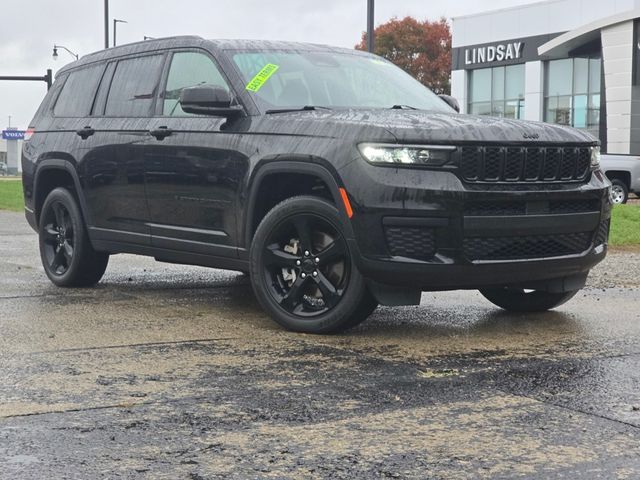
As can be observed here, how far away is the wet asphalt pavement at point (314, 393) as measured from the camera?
372cm

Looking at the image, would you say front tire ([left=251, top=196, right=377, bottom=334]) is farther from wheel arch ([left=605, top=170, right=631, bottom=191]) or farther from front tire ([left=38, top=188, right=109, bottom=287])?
wheel arch ([left=605, top=170, right=631, bottom=191])

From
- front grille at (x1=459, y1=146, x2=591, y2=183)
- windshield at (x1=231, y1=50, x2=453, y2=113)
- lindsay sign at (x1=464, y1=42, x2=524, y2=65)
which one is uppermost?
lindsay sign at (x1=464, y1=42, x2=524, y2=65)

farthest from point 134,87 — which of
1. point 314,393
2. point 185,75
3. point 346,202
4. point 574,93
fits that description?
point 574,93

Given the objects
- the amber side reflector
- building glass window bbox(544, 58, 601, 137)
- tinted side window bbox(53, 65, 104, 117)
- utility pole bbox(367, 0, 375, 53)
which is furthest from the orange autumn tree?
the amber side reflector

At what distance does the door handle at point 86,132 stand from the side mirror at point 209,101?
1.59 m

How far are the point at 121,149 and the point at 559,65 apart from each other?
4511 cm

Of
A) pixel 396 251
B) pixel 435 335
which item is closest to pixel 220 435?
pixel 396 251

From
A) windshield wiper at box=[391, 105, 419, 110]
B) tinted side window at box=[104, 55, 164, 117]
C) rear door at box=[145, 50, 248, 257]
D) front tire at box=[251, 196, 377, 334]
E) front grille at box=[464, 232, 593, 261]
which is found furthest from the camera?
tinted side window at box=[104, 55, 164, 117]

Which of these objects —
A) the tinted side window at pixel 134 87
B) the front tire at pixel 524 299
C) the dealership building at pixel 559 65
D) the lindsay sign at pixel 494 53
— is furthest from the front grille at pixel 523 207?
the lindsay sign at pixel 494 53

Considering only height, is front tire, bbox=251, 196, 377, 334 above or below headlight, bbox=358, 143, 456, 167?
below

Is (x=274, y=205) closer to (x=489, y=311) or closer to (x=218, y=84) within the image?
(x=218, y=84)

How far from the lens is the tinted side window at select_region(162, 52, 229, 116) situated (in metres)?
7.31

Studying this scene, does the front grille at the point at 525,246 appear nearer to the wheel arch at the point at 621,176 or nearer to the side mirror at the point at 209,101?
the side mirror at the point at 209,101

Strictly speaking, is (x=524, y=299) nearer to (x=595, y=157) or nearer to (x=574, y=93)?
(x=595, y=157)
